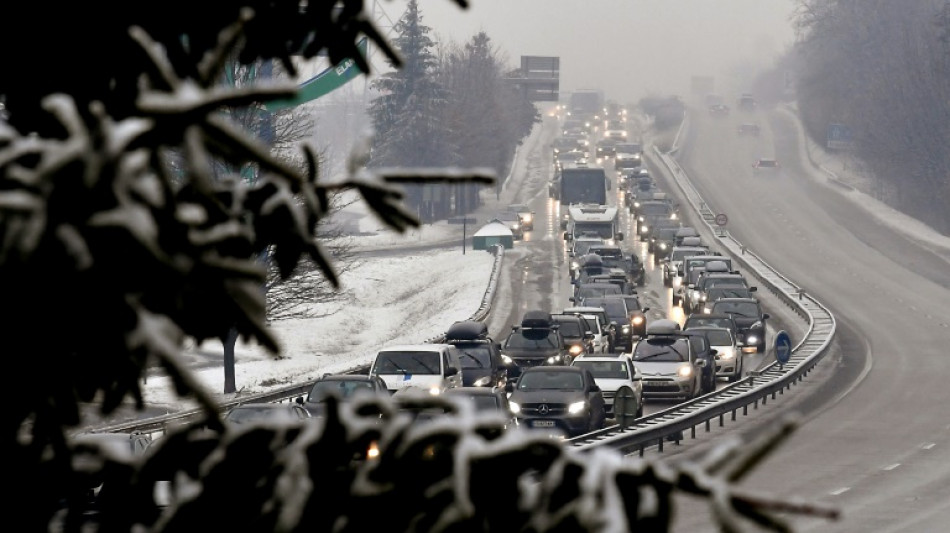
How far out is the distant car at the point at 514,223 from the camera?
3826 inches

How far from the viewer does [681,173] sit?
126 meters

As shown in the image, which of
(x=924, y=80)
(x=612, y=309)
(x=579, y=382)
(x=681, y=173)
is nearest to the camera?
(x=579, y=382)

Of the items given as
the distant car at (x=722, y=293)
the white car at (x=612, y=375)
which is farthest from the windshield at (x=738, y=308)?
the white car at (x=612, y=375)

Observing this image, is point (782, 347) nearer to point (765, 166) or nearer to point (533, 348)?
point (533, 348)

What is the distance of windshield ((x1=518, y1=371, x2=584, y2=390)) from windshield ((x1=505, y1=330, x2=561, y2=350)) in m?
8.69

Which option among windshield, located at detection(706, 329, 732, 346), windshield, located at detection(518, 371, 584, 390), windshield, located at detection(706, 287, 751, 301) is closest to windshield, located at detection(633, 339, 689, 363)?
windshield, located at detection(706, 329, 732, 346)

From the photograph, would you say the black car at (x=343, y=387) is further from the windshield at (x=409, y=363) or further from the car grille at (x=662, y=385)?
the car grille at (x=662, y=385)

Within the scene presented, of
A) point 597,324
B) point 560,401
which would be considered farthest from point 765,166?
point 560,401

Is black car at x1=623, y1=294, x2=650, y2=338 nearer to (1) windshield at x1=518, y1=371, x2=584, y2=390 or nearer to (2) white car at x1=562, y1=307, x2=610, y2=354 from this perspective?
(2) white car at x1=562, y1=307, x2=610, y2=354

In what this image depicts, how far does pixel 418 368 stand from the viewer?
31.6 m

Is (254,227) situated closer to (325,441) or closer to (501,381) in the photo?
(325,441)

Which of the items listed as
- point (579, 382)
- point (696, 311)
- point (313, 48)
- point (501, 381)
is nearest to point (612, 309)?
point (696, 311)

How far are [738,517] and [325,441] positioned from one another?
3.29ft

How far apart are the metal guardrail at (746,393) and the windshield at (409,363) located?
4309mm
